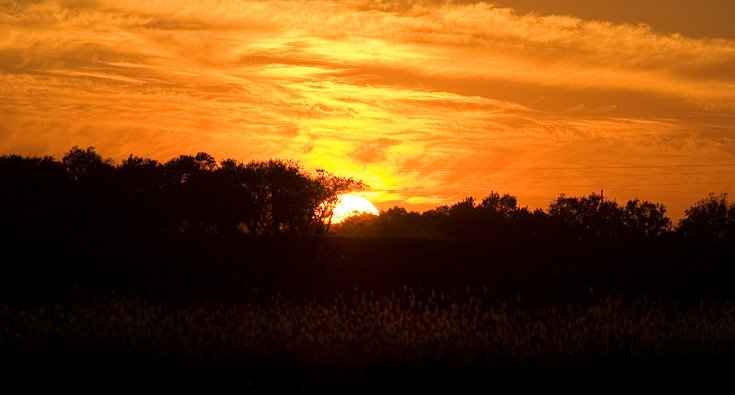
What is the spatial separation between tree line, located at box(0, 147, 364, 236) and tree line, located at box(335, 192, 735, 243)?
347 inches

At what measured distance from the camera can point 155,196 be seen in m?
73.9

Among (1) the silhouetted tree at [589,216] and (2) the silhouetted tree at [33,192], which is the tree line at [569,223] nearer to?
(1) the silhouetted tree at [589,216]

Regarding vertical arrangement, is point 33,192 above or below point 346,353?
below

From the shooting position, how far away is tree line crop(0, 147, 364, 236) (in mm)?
69062

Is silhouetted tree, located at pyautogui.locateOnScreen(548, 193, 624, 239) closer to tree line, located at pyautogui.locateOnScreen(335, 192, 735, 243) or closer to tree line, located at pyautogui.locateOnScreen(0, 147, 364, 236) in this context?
tree line, located at pyautogui.locateOnScreen(335, 192, 735, 243)

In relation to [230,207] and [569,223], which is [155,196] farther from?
[569,223]

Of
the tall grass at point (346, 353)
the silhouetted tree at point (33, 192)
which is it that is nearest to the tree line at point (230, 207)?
the silhouetted tree at point (33, 192)

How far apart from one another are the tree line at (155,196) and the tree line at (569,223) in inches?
347

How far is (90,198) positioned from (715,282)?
55230 millimetres

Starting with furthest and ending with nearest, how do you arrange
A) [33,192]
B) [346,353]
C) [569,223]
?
1. [569,223]
2. [33,192]
3. [346,353]

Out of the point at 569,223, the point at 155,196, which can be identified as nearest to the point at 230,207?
the point at 155,196

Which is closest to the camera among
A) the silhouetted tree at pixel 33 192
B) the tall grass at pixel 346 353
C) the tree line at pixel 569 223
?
the tall grass at pixel 346 353

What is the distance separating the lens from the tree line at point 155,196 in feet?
227

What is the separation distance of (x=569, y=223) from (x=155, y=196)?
56544 mm
